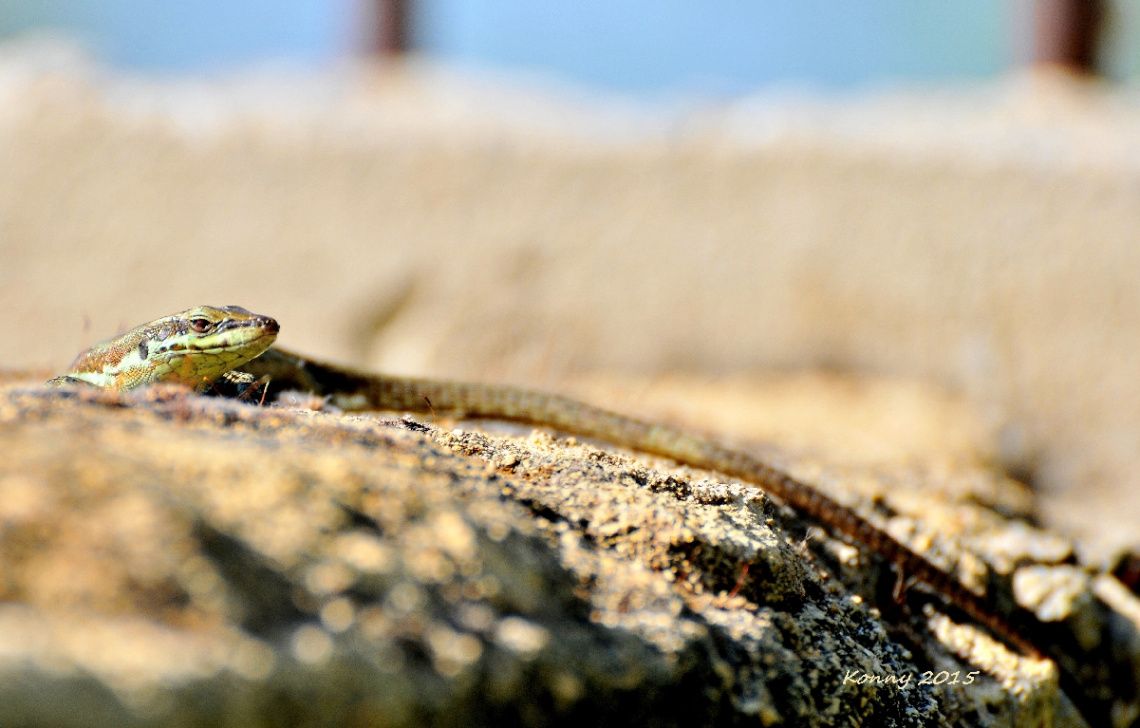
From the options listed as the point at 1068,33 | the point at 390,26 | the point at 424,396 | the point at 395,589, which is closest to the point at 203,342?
the point at 424,396

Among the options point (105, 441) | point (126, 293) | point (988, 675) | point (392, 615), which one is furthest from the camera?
point (126, 293)

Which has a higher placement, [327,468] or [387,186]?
[327,468]

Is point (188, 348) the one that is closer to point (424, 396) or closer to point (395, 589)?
point (424, 396)

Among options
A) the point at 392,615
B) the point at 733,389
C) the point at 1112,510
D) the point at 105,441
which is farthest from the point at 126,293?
the point at 1112,510

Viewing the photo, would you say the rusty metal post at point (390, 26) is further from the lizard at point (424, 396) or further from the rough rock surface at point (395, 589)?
the rough rock surface at point (395, 589)

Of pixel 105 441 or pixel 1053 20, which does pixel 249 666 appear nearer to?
pixel 105 441

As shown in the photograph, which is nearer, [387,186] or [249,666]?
[249,666]

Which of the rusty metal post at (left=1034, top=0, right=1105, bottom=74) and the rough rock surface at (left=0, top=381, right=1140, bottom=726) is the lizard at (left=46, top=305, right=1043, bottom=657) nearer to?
the rough rock surface at (left=0, top=381, right=1140, bottom=726)

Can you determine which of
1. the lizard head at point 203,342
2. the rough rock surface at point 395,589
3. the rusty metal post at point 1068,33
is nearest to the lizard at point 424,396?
the lizard head at point 203,342
